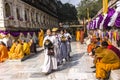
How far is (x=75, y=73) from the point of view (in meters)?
13.3

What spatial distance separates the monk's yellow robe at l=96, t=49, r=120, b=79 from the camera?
10758 mm

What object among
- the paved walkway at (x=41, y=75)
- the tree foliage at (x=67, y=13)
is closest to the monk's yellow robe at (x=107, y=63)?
the paved walkway at (x=41, y=75)

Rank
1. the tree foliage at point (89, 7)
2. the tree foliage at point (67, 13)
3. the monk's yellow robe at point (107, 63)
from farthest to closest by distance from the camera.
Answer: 1. the tree foliage at point (67, 13)
2. the tree foliage at point (89, 7)
3. the monk's yellow robe at point (107, 63)

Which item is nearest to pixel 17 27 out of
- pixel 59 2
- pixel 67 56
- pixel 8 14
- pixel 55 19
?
pixel 8 14

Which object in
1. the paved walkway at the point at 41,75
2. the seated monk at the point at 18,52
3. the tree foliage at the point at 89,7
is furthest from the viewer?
the tree foliage at the point at 89,7

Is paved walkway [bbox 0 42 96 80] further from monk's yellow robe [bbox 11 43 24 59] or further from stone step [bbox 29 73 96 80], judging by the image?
monk's yellow robe [bbox 11 43 24 59]

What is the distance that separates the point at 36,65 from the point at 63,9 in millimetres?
63982

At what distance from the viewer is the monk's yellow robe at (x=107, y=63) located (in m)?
10.8

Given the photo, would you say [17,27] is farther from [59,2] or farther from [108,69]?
[59,2]

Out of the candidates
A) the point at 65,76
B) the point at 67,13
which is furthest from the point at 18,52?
the point at 67,13

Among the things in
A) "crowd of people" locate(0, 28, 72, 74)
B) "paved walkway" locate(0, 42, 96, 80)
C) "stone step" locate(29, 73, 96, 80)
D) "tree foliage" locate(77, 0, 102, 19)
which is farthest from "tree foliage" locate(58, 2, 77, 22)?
"stone step" locate(29, 73, 96, 80)

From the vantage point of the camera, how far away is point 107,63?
1084cm

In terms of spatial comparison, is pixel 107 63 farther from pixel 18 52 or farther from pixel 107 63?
pixel 18 52

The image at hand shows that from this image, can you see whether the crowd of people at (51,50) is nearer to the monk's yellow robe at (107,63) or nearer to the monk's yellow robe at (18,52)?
the monk's yellow robe at (18,52)
